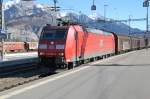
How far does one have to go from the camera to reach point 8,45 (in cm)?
7175

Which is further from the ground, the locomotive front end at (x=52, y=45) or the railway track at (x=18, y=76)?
the locomotive front end at (x=52, y=45)

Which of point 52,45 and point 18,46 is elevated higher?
point 52,45

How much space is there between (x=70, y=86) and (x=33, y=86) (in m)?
1.42

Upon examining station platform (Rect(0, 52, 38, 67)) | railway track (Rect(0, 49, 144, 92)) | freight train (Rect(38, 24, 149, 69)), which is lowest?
station platform (Rect(0, 52, 38, 67))

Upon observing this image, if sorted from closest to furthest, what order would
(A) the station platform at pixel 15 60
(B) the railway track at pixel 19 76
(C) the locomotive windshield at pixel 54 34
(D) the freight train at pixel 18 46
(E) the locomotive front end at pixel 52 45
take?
1. (B) the railway track at pixel 19 76
2. (E) the locomotive front end at pixel 52 45
3. (C) the locomotive windshield at pixel 54 34
4. (A) the station platform at pixel 15 60
5. (D) the freight train at pixel 18 46

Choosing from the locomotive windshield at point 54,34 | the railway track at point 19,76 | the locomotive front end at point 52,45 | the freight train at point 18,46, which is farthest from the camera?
the freight train at point 18,46

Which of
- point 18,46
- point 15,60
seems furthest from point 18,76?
point 18,46

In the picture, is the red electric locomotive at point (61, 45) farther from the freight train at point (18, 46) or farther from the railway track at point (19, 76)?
the freight train at point (18, 46)

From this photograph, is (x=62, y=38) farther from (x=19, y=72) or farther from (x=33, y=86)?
(x=33, y=86)

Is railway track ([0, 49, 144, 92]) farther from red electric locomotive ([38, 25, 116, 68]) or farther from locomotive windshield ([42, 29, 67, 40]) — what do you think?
locomotive windshield ([42, 29, 67, 40])

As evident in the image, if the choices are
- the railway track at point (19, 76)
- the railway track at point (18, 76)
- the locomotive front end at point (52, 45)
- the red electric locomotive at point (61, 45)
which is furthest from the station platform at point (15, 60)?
the locomotive front end at point (52, 45)

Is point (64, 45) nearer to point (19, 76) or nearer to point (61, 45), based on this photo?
point (61, 45)

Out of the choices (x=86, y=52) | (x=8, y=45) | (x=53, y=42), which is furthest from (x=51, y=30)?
(x=8, y=45)

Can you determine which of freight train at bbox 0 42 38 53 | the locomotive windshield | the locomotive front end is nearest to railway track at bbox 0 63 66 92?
the locomotive front end
